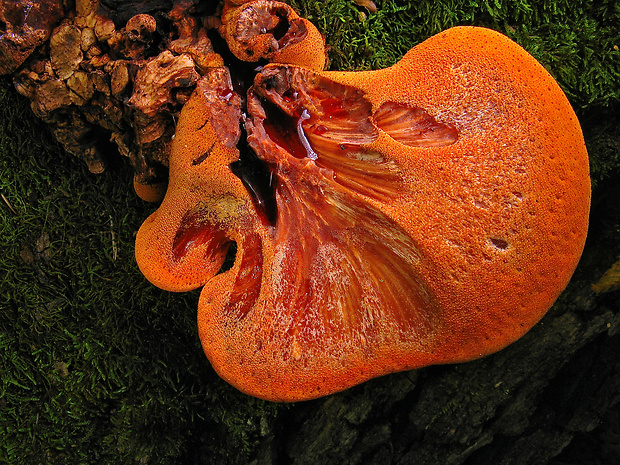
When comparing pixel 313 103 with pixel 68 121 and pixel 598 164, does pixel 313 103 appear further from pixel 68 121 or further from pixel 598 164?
pixel 598 164

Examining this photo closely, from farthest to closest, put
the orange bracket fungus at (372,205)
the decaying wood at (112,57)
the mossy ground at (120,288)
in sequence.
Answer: the mossy ground at (120,288) → the decaying wood at (112,57) → the orange bracket fungus at (372,205)

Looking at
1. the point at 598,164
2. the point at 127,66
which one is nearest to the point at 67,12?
the point at 127,66

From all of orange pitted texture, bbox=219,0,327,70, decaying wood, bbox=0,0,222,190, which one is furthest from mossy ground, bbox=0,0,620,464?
decaying wood, bbox=0,0,222,190

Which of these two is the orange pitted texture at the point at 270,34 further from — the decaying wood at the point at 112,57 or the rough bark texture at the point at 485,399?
the rough bark texture at the point at 485,399

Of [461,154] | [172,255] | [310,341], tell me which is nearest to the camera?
[461,154]

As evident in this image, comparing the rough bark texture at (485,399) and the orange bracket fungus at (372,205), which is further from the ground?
the orange bracket fungus at (372,205)

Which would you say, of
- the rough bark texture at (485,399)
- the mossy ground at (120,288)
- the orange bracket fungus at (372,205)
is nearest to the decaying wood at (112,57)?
the orange bracket fungus at (372,205)

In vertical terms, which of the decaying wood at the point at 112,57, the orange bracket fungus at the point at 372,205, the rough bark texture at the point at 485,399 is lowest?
the rough bark texture at the point at 485,399
